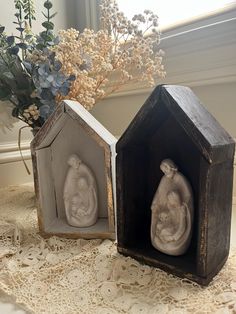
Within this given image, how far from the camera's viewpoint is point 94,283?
463mm

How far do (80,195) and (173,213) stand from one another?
8.7 inches

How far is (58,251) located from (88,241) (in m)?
0.06

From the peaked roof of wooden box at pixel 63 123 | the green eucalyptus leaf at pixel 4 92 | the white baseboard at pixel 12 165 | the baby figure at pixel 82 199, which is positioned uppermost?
the green eucalyptus leaf at pixel 4 92

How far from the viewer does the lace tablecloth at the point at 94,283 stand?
0.41 metres

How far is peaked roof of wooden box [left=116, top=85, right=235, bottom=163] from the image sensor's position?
1.34 feet

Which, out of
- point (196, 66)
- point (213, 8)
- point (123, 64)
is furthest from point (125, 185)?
point (213, 8)

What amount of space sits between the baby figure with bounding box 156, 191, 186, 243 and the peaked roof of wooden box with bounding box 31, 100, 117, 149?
16 centimetres

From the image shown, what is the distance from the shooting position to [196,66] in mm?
917

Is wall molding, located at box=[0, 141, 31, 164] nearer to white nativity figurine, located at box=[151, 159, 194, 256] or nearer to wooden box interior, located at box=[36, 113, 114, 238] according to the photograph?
wooden box interior, located at box=[36, 113, 114, 238]

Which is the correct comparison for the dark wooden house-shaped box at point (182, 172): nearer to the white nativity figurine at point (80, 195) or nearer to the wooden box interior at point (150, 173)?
the wooden box interior at point (150, 173)

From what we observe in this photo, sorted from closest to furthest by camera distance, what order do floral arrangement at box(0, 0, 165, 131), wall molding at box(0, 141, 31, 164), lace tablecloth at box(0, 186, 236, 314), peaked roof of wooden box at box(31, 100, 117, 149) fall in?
lace tablecloth at box(0, 186, 236, 314), peaked roof of wooden box at box(31, 100, 117, 149), floral arrangement at box(0, 0, 165, 131), wall molding at box(0, 141, 31, 164)

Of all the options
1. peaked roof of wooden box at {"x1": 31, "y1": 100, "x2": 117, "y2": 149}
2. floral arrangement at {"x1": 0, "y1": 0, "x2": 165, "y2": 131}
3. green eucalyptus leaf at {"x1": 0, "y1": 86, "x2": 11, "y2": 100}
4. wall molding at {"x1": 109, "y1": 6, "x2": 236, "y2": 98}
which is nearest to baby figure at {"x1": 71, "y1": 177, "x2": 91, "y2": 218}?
peaked roof of wooden box at {"x1": 31, "y1": 100, "x2": 117, "y2": 149}

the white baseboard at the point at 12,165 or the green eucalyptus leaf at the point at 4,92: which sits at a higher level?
the green eucalyptus leaf at the point at 4,92

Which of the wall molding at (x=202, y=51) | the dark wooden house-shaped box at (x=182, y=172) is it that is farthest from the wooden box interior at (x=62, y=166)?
the wall molding at (x=202, y=51)
